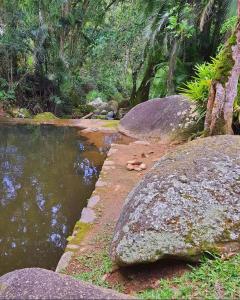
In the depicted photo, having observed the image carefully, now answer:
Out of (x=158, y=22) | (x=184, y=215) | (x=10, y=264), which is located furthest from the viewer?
(x=158, y=22)

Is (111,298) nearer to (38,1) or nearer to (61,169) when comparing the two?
(61,169)

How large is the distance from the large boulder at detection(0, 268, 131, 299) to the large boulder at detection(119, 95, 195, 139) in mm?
5254

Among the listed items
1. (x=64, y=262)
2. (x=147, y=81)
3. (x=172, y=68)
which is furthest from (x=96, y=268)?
(x=147, y=81)

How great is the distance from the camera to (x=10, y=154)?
6953mm

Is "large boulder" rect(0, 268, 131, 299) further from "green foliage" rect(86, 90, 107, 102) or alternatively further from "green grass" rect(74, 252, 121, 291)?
"green foliage" rect(86, 90, 107, 102)

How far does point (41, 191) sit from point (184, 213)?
273cm

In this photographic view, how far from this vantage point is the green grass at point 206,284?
225 centimetres

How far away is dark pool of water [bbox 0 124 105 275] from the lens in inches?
148

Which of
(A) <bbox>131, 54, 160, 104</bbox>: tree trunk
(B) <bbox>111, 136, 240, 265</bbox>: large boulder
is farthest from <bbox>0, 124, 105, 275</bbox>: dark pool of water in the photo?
(A) <bbox>131, 54, 160, 104</bbox>: tree trunk

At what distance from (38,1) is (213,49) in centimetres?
566

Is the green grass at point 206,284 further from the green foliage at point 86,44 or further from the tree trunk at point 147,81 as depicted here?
the tree trunk at point 147,81

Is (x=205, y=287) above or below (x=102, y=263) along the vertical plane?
above

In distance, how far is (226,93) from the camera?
444 cm

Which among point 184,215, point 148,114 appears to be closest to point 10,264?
point 184,215
